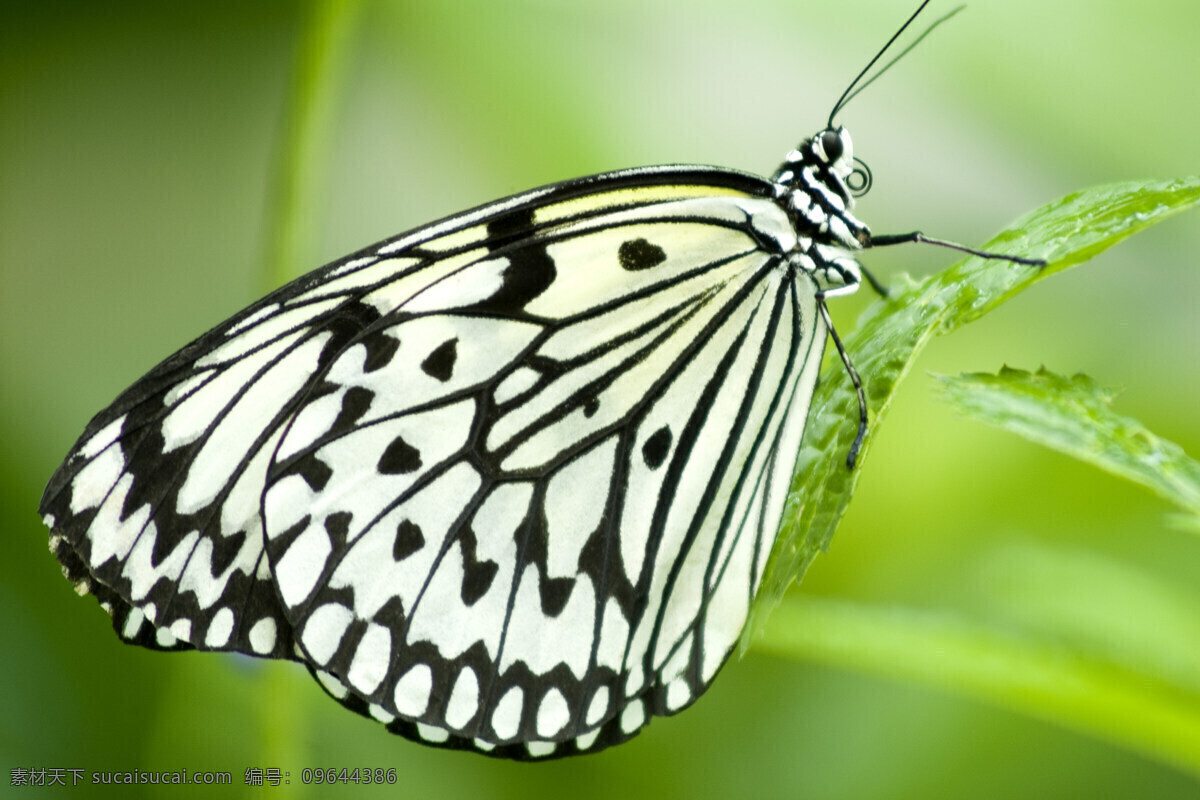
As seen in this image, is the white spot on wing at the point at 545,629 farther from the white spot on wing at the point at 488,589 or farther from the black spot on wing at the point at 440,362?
the black spot on wing at the point at 440,362

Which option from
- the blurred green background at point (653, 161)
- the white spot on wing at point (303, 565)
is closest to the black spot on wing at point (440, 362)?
the white spot on wing at point (303, 565)

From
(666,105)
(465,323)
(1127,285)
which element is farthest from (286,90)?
(1127,285)

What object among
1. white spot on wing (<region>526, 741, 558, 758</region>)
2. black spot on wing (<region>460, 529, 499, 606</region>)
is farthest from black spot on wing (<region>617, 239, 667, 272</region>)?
white spot on wing (<region>526, 741, 558, 758</region>)

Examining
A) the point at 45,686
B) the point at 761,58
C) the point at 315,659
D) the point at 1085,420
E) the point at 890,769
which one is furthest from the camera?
the point at 761,58

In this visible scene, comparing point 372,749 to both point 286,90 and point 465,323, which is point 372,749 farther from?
point 286,90

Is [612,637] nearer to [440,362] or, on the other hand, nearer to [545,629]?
[545,629]

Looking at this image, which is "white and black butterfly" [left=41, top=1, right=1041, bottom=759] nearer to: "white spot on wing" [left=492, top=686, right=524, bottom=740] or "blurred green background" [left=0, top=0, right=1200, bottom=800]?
"white spot on wing" [left=492, top=686, right=524, bottom=740]
